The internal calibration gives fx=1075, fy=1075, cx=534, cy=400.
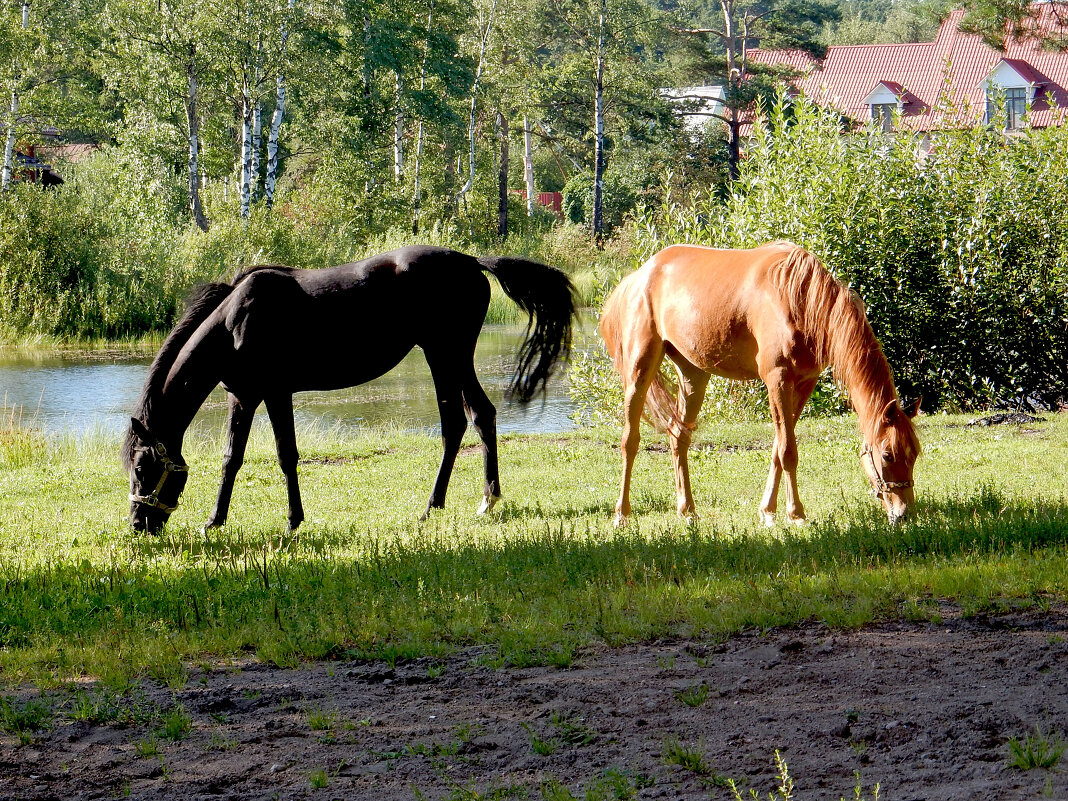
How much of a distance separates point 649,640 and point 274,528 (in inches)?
168

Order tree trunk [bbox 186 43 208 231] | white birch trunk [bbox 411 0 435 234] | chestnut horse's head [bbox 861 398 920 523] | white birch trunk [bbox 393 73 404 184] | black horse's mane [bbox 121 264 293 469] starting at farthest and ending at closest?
white birch trunk [bbox 411 0 435 234], white birch trunk [bbox 393 73 404 184], tree trunk [bbox 186 43 208 231], black horse's mane [bbox 121 264 293 469], chestnut horse's head [bbox 861 398 920 523]

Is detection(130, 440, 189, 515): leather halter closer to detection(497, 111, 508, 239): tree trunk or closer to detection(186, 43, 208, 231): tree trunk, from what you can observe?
detection(186, 43, 208, 231): tree trunk

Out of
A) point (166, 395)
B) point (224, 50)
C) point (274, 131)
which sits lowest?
point (166, 395)

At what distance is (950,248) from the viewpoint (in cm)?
Result: 1383

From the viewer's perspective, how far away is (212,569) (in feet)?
21.3

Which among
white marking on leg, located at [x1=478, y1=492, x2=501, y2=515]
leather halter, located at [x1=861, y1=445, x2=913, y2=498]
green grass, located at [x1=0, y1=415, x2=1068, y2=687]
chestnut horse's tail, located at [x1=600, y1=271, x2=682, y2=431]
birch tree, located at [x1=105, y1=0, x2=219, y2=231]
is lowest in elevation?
white marking on leg, located at [x1=478, y1=492, x2=501, y2=515]

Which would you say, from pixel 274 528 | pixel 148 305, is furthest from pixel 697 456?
pixel 148 305

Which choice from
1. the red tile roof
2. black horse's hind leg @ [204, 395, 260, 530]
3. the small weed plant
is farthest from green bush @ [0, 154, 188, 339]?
the red tile roof

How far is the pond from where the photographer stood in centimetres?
1753

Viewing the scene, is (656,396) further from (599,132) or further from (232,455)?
(599,132)

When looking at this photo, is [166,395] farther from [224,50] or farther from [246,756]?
[224,50]

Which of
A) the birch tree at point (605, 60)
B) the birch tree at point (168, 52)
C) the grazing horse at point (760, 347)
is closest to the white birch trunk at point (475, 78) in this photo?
the birch tree at point (605, 60)

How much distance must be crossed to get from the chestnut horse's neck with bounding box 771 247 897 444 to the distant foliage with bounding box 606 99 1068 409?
7074 mm

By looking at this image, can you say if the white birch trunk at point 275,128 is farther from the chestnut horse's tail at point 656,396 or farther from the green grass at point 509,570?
the chestnut horse's tail at point 656,396
